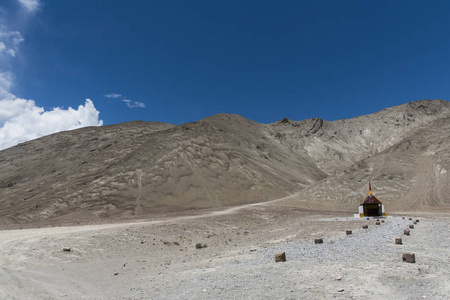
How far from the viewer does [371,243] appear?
12.2 metres

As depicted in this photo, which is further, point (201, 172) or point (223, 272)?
point (201, 172)

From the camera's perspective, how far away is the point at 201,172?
57.9m

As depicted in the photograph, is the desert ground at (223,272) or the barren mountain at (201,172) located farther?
the barren mountain at (201,172)

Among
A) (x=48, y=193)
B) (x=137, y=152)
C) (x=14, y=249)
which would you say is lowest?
(x=14, y=249)

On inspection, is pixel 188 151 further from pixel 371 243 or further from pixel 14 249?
pixel 371 243

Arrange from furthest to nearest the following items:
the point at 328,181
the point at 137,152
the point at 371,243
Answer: the point at 137,152 < the point at 328,181 < the point at 371,243

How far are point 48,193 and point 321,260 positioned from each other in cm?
4806

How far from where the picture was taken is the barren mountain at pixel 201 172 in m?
42.2

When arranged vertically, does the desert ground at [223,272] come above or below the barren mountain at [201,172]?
below

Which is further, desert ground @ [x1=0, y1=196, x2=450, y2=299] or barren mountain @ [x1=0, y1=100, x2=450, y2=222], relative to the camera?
barren mountain @ [x1=0, y1=100, x2=450, y2=222]

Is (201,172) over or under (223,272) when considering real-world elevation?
over

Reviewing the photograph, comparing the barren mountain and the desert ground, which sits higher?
the barren mountain

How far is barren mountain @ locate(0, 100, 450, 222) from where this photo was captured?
1663 inches

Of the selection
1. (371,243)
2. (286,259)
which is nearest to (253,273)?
(286,259)
